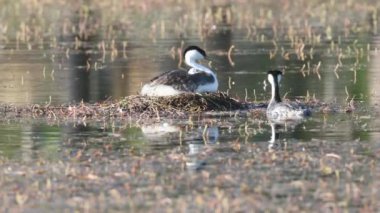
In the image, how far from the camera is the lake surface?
11219 millimetres

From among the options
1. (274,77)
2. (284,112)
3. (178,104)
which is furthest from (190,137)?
(274,77)

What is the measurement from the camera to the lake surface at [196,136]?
11.2 meters

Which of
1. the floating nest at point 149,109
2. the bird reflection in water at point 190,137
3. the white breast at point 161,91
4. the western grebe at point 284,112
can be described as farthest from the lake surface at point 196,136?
the white breast at point 161,91

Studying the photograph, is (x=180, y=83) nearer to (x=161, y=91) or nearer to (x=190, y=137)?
(x=161, y=91)

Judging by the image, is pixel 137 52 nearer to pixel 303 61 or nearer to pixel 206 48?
pixel 206 48

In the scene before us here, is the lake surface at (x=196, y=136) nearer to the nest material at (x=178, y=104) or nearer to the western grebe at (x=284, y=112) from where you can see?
the western grebe at (x=284, y=112)

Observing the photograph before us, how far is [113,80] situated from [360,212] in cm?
1261

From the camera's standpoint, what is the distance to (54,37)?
32062 mm

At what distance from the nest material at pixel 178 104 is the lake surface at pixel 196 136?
72cm

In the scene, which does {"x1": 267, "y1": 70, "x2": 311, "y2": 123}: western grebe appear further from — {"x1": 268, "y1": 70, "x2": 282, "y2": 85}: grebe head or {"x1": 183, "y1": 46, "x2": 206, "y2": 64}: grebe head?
{"x1": 183, "y1": 46, "x2": 206, "y2": 64}: grebe head

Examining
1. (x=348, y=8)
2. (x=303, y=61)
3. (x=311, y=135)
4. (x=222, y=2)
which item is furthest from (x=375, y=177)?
(x=222, y=2)

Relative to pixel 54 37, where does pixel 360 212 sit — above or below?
below

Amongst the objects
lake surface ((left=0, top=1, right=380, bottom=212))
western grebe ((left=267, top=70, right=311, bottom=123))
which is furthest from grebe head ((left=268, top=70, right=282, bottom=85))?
lake surface ((left=0, top=1, right=380, bottom=212))

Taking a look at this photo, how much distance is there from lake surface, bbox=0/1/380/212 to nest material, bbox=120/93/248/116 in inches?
28.4
